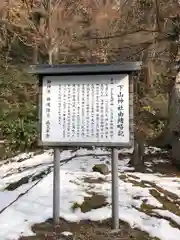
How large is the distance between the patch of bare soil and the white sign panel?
0.88 meters

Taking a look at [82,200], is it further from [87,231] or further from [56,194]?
[87,231]

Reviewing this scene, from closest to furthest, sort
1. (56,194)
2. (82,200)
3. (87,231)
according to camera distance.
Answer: (87,231)
(56,194)
(82,200)

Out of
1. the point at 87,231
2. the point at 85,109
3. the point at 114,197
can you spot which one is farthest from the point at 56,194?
the point at 85,109

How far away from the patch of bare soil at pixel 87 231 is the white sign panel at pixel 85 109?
88cm

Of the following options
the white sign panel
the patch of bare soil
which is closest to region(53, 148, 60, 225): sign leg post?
the patch of bare soil

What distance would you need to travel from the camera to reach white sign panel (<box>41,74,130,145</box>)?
145 inches

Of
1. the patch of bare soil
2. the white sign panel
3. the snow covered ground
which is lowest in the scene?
the patch of bare soil

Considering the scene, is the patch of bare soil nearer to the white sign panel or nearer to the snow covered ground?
the snow covered ground

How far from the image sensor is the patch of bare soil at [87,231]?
11.7 ft

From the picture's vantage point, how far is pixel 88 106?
12.3 ft

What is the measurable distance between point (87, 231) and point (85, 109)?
1242mm

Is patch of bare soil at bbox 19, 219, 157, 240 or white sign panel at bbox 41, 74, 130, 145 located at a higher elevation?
white sign panel at bbox 41, 74, 130, 145

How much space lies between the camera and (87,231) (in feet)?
12.0

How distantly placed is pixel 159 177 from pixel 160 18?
8.54 feet
